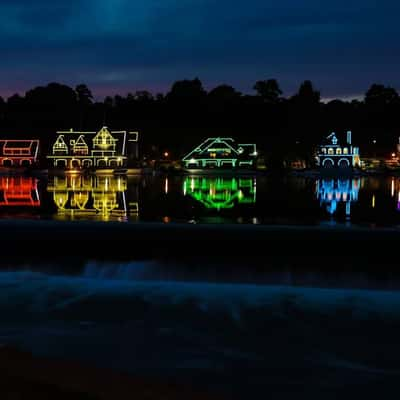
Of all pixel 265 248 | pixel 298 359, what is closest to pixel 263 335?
pixel 298 359

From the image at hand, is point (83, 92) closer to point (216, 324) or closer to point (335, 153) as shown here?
point (335, 153)

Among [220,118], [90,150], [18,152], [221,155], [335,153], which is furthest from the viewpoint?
[220,118]

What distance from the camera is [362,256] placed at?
10.7 meters

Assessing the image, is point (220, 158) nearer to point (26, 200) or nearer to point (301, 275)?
point (26, 200)

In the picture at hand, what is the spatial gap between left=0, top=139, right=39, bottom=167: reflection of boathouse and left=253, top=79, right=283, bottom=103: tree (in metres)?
39.1

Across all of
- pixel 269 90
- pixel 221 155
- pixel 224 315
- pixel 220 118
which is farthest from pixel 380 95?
pixel 224 315

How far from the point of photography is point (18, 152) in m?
→ 73.2

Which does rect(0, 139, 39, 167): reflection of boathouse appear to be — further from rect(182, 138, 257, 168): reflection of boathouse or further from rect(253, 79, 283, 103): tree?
rect(253, 79, 283, 103): tree

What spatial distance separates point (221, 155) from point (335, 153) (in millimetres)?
13303

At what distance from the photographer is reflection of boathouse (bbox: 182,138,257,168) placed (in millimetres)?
70500

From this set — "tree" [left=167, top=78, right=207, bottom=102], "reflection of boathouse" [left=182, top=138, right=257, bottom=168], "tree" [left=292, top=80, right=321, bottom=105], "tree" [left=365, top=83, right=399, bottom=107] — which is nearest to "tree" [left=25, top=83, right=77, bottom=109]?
"tree" [left=167, top=78, right=207, bottom=102]

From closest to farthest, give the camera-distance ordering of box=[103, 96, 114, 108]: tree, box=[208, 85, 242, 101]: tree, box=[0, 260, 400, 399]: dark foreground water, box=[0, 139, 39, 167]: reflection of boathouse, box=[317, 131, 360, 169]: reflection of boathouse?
box=[0, 260, 400, 399]: dark foreground water
box=[317, 131, 360, 169]: reflection of boathouse
box=[0, 139, 39, 167]: reflection of boathouse
box=[208, 85, 242, 101]: tree
box=[103, 96, 114, 108]: tree

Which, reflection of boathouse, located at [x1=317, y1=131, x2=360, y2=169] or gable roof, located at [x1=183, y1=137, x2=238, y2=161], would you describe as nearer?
reflection of boathouse, located at [x1=317, y1=131, x2=360, y2=169]

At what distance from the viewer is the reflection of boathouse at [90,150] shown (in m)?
71.6
